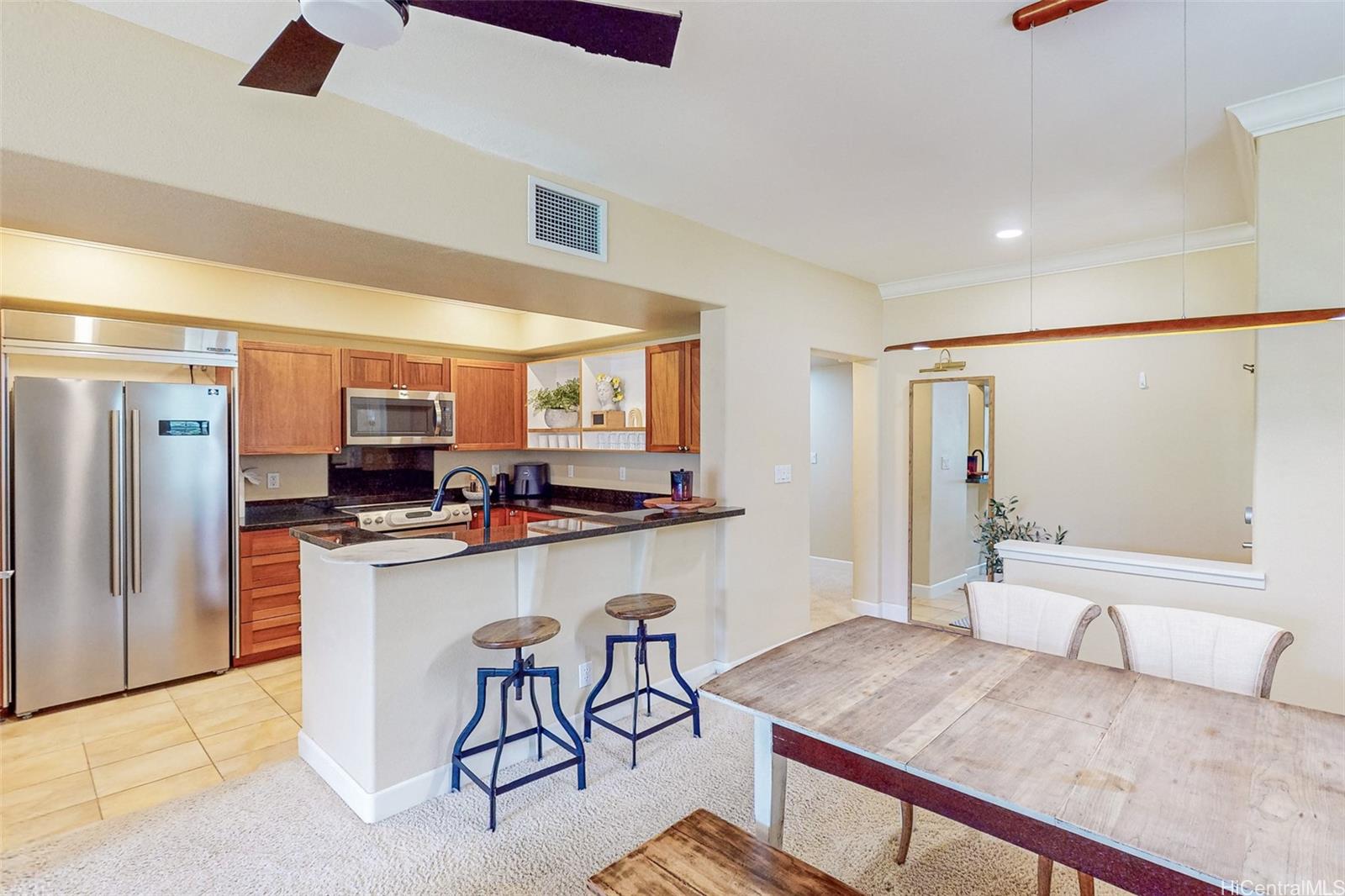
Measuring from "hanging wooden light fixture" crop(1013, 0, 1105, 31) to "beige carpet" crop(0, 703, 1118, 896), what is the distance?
2651 mm

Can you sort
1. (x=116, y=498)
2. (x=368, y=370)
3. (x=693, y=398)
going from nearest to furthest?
(x=116, y=498) → (x=693, y=398) → (x=368, y=370)

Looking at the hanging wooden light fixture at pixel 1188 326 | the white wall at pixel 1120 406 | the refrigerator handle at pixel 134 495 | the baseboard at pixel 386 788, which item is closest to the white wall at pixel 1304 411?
the hanging wooden light fixture at pixel 1188 326

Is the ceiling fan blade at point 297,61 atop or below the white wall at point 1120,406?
atop

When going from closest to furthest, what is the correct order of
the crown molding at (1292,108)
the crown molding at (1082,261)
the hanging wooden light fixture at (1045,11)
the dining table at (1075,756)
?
the dining table at (1075,756) < the hanging wooden light fixture at (1045,11) < the crown molding at (1292,108) < the crown molding at (1082,261)

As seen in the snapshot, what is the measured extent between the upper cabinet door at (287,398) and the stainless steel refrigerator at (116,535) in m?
0.37

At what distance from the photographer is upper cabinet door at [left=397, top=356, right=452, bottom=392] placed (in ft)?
16.5

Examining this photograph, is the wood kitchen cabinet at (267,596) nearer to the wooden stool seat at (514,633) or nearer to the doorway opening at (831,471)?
the wooden stool seat at (514,633)

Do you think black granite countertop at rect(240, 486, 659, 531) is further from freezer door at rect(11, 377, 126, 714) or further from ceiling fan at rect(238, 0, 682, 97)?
ceiling fan at rect(238, 0, 682, 97)

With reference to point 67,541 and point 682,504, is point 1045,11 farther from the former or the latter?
point 67,541

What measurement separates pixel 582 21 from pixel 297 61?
755 mm

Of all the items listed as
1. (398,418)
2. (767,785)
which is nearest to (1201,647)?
(767,785)

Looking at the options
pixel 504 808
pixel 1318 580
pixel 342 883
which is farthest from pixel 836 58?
pixel 342 883

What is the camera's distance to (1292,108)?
2.29 metres

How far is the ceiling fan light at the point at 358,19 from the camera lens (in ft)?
4.02
